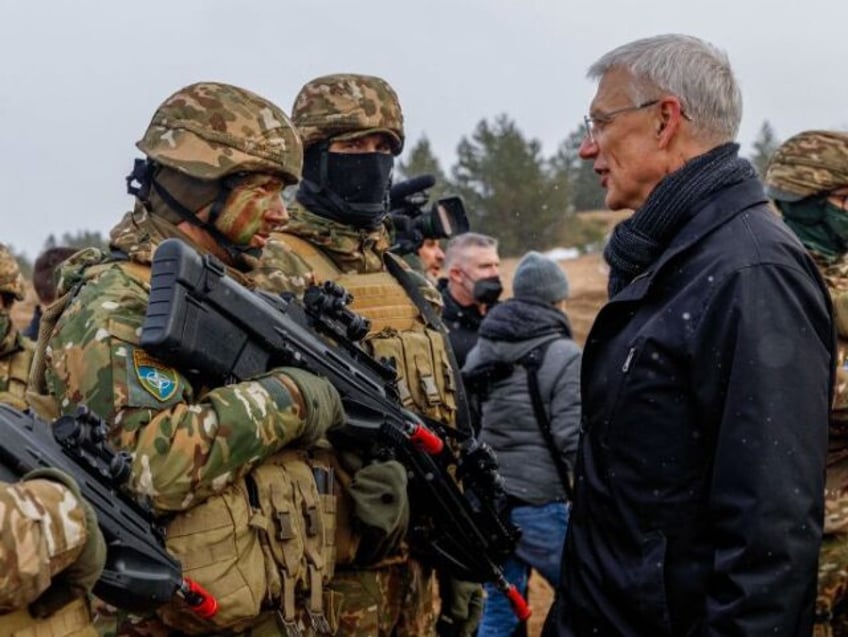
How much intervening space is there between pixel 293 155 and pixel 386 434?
0.98 m

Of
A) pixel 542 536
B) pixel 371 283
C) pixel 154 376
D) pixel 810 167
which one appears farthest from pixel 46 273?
pixel 810 167

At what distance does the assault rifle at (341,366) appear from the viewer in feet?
9.55

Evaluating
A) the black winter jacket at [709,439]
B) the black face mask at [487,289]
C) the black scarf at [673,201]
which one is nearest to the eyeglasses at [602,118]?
the black scarf at [673,201]

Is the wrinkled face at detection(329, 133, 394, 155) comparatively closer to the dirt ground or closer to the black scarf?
the black scarf

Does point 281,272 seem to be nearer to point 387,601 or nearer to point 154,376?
point 154,376

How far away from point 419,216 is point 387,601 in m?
2.72

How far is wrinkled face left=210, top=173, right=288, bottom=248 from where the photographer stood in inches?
130

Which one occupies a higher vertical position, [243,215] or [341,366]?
[243,215]

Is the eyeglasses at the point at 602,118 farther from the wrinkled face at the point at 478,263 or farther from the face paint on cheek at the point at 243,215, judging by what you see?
the wrinkled face at the point at 478,263

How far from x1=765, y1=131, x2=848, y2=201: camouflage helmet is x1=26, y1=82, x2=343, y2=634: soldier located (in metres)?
2.13

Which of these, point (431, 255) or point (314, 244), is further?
point (431, 255)

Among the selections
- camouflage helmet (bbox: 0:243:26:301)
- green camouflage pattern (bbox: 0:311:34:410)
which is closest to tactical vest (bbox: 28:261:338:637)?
green camouflage pattern (bbox: 0:311:34:410)

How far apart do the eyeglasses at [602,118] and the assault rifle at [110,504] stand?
4.74ft

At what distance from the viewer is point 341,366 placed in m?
3.46
